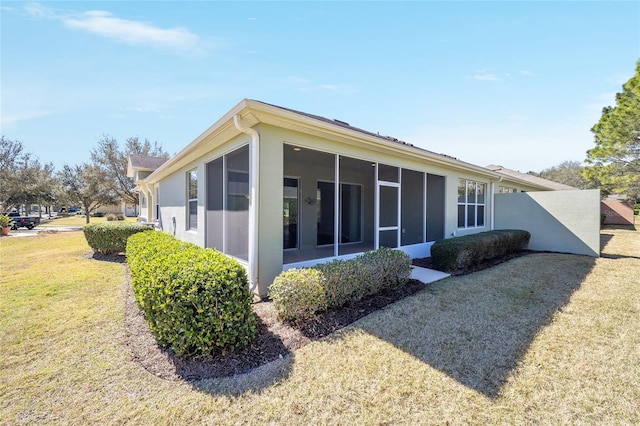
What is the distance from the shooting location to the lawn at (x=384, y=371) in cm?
234

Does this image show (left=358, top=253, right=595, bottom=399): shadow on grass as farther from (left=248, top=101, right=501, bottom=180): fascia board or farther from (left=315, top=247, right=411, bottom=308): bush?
(left=248, top=101, right=501, bottom=180): fascia board

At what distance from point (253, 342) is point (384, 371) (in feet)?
5.22

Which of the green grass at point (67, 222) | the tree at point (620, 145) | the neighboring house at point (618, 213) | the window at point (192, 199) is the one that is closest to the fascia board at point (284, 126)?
the window at point (192, 199)

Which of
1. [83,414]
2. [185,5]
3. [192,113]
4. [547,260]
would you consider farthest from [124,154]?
[547,260]

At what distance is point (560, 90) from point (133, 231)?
1498 centimetres

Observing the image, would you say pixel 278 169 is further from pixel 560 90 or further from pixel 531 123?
pixel 531 123

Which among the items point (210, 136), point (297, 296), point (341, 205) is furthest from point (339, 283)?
point (341, 205)

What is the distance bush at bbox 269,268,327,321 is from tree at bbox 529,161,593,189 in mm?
38140

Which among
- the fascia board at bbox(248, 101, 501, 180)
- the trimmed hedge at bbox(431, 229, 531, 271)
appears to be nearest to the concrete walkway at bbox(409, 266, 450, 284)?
the trimmed hedge at bbox(431, 229, 531, 271)

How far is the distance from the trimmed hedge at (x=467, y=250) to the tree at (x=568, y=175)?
30482 mm

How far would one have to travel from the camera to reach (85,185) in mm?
25500

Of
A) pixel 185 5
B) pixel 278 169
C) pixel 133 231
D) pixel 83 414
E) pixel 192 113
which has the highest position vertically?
pixel 185 5

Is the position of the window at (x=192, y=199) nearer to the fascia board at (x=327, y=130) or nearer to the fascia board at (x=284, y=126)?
the fascia board at (x=284, y=126)

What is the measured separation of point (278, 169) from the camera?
4922mm
